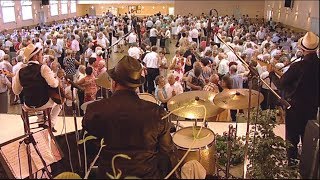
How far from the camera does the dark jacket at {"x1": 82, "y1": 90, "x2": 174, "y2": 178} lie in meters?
2.33

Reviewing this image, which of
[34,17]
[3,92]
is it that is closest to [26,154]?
[3,92]

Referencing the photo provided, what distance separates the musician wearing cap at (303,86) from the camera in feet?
11.3

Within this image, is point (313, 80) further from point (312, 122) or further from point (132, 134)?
point (132, 134)

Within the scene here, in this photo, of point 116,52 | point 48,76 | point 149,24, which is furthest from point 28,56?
point 149,24

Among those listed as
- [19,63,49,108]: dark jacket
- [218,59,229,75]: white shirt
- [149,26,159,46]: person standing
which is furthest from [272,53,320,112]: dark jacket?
[149,26,159,46]: person standing

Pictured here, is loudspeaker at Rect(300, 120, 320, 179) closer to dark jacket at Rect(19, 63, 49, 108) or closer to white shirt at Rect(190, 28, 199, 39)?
dark jacket at Rect(19, 63, 49, 108)

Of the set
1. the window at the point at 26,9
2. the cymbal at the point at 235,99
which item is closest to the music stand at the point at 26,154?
the cymbal at the point at 235,99

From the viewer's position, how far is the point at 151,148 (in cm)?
244

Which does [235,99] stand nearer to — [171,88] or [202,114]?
[202,114]

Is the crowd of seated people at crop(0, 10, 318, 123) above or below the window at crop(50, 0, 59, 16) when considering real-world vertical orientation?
below

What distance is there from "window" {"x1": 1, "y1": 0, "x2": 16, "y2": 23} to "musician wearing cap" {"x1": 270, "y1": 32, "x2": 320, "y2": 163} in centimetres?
1575

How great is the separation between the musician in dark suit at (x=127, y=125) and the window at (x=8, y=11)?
16.1m

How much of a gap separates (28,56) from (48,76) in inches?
13.1

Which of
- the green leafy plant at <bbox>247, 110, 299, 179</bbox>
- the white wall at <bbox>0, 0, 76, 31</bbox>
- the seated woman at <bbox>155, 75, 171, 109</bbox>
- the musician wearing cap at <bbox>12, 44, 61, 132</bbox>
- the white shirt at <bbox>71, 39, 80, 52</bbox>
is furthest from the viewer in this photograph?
the white wall at <bbox>0, 0, 76, 31</bbox>
